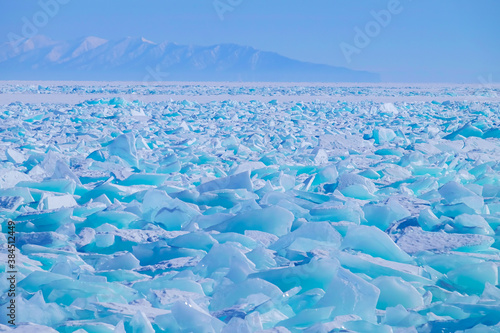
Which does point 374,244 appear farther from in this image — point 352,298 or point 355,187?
point 355,187

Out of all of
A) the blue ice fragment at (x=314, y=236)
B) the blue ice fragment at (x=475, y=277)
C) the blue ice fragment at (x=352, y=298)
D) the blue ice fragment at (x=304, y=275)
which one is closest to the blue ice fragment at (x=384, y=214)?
the blue ice fragment at (x=314, y=236)

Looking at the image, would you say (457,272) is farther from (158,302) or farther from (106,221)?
(106,221)

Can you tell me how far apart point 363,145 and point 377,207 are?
10.7 ft

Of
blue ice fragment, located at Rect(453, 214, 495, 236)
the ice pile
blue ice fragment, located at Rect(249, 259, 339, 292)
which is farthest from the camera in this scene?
the ice pile

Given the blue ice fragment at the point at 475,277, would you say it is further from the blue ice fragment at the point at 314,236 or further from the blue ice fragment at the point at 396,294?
the blue ice fragment at the point at 314,236

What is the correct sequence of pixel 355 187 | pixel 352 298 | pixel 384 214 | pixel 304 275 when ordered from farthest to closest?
pixel 355 187 → pixel 384 214 → pixel 304 275 → pixel 352 298

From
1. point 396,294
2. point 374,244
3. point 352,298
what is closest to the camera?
point 352,298

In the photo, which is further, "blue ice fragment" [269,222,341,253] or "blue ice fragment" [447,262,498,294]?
"blue ice fragment" [269,222,341,253]

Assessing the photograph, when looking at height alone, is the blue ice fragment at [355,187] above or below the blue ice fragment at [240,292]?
above

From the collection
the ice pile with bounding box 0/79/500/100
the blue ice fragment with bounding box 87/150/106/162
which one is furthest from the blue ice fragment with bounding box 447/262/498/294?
the ice pile with bounding box 0/79/500/100

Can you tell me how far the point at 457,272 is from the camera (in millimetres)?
1965

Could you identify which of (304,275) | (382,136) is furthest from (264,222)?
(382,136)

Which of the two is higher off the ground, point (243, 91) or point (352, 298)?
point (243, 91)

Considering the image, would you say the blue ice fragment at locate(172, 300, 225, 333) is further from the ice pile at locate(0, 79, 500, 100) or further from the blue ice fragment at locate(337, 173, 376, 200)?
the ice pile at locate(0, 79, 500, 100)
